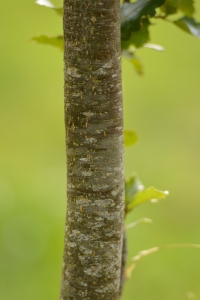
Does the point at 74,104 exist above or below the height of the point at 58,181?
above

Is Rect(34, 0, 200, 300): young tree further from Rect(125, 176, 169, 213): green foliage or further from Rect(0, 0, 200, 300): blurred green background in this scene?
Rect(0, 0, 200, 300): blurred green background

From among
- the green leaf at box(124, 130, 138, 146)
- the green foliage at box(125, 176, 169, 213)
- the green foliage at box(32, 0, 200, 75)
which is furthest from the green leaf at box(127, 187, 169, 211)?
the green foliage at box(32, 0, 200, 75)

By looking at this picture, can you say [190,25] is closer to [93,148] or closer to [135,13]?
[135,13]

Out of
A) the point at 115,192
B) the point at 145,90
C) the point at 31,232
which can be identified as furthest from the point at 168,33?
the point at 115,192

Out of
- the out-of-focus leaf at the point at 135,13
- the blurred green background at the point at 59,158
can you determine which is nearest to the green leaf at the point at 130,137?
the out-of-focus leaf at the point at 135,13

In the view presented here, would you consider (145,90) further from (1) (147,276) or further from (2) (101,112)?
(2) (101,112)

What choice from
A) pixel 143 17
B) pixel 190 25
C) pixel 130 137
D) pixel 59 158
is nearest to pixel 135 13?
pixel 143 17

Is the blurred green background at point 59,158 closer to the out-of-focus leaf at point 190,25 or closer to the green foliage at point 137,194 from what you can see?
the green foliage at point 137,194
